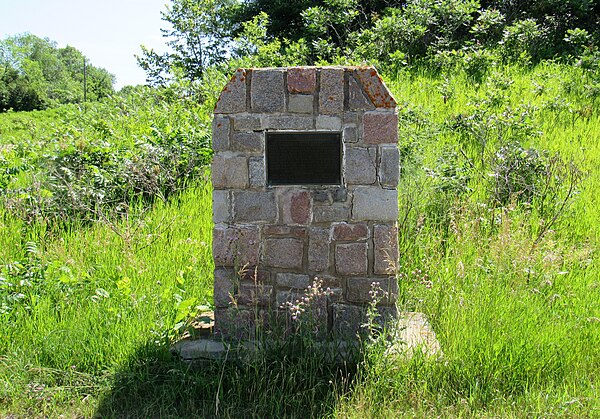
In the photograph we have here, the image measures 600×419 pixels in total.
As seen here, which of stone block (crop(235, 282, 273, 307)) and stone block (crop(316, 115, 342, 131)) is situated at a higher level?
stone block (crop(316, 115, 342, 131))

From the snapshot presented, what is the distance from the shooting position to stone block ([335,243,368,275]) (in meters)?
4.44

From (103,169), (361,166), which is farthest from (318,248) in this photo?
(103,169)

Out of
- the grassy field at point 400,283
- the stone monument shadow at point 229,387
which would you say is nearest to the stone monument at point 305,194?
the stone monument shadow at point 229,387

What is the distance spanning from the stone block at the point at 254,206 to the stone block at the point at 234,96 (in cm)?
61

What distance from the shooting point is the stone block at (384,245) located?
4418mm

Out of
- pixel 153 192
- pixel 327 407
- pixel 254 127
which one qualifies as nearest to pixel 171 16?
pixel 153 192

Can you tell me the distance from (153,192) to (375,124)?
3.84 meters

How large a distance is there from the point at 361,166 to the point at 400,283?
4.63ft

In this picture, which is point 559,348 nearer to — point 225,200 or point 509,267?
point 509,267

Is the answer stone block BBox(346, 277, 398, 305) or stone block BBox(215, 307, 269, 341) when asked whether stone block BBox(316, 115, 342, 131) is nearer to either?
stone block BBox(346, 277, 398, 305)

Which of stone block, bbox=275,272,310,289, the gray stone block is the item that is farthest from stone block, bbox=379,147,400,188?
stone block, bbox=275,272,310,289

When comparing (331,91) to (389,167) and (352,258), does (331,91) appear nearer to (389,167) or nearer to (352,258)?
(389,167)

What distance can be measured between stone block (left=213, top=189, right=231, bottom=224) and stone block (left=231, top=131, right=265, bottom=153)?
353 mm

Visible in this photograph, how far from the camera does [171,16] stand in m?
17.7
